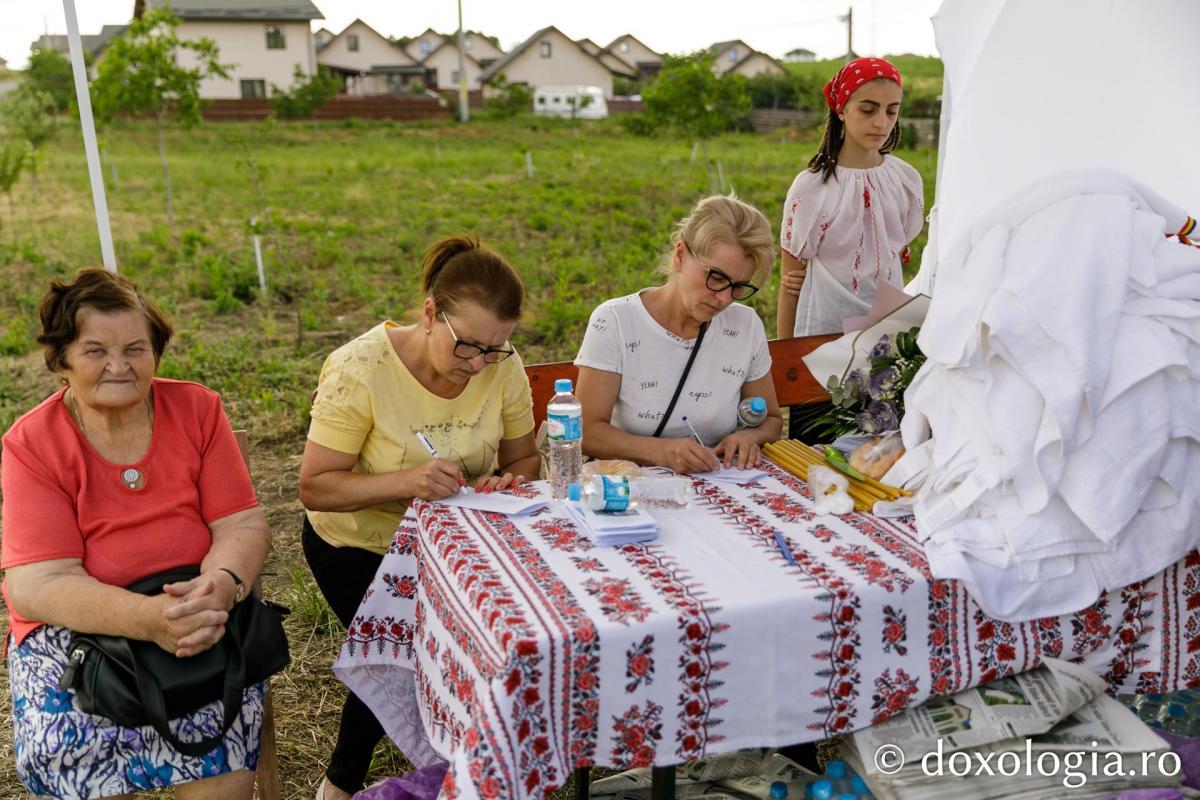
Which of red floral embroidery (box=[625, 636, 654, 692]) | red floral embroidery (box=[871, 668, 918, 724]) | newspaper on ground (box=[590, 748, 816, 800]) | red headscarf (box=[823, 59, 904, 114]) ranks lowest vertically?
newspaper on ground (box=[590, 748, 816, 800])

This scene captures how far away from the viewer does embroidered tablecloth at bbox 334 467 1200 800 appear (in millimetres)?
1802

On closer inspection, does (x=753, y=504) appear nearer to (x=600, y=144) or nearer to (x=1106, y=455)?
(x=1106, y=455)

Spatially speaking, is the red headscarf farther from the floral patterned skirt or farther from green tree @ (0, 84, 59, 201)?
green tree @ (0, 84, 59, 201)

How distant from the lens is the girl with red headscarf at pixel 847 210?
3645 millimetres

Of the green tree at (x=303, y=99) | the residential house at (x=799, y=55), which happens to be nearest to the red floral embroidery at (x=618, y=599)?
the green tree at (x=303, y=99)

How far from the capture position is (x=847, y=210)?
3.68 meters

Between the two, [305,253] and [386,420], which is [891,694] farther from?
[305,253]

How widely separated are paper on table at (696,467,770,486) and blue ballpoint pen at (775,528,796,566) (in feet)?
1.22

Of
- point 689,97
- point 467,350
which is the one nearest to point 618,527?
point 467,350

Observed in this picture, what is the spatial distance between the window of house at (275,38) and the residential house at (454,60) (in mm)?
12993

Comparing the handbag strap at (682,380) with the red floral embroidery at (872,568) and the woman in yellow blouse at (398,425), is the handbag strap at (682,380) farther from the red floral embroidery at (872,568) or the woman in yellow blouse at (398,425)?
the red floral embroidery at (872,568)

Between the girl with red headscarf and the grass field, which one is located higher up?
the girl with red headscarf

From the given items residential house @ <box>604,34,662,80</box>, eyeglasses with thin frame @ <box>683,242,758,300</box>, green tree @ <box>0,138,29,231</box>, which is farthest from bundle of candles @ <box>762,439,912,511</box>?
residential house @ <box>604,34,662,80</box>

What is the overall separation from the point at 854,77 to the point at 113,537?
2725mm
